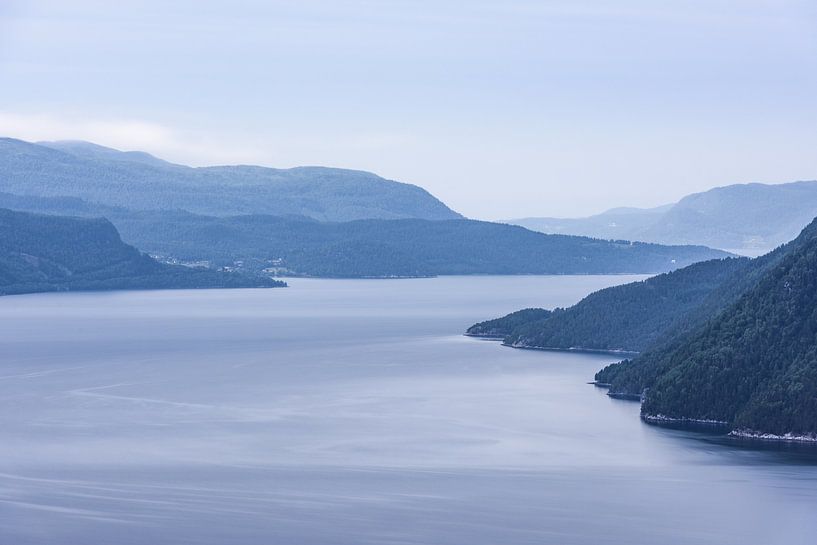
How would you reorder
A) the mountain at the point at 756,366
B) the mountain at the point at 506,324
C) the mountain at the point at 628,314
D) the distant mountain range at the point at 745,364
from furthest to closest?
the mountain at the point at 506,324, the mountain at the point at 628,314, the distant mountain range at the point at 745,364, the mountain at the point at 756,366

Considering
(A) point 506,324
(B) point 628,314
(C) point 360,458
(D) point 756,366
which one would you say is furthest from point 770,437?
(A) point 506,324

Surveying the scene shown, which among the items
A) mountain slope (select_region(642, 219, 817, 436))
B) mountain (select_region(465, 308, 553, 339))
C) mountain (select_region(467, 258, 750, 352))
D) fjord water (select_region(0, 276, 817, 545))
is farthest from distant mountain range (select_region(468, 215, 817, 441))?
mountain (select_region(465, 308, 553, 339))

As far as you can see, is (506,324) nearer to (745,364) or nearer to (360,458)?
(745,364)

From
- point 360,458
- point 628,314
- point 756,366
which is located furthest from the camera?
point 628,314

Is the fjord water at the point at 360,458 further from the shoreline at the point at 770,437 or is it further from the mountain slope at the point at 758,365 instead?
the mountain slope at the point at 758,365

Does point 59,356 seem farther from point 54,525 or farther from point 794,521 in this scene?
point 794,521

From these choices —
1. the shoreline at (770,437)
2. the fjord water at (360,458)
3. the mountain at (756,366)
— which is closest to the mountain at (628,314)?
the fjord water at (360,458)
